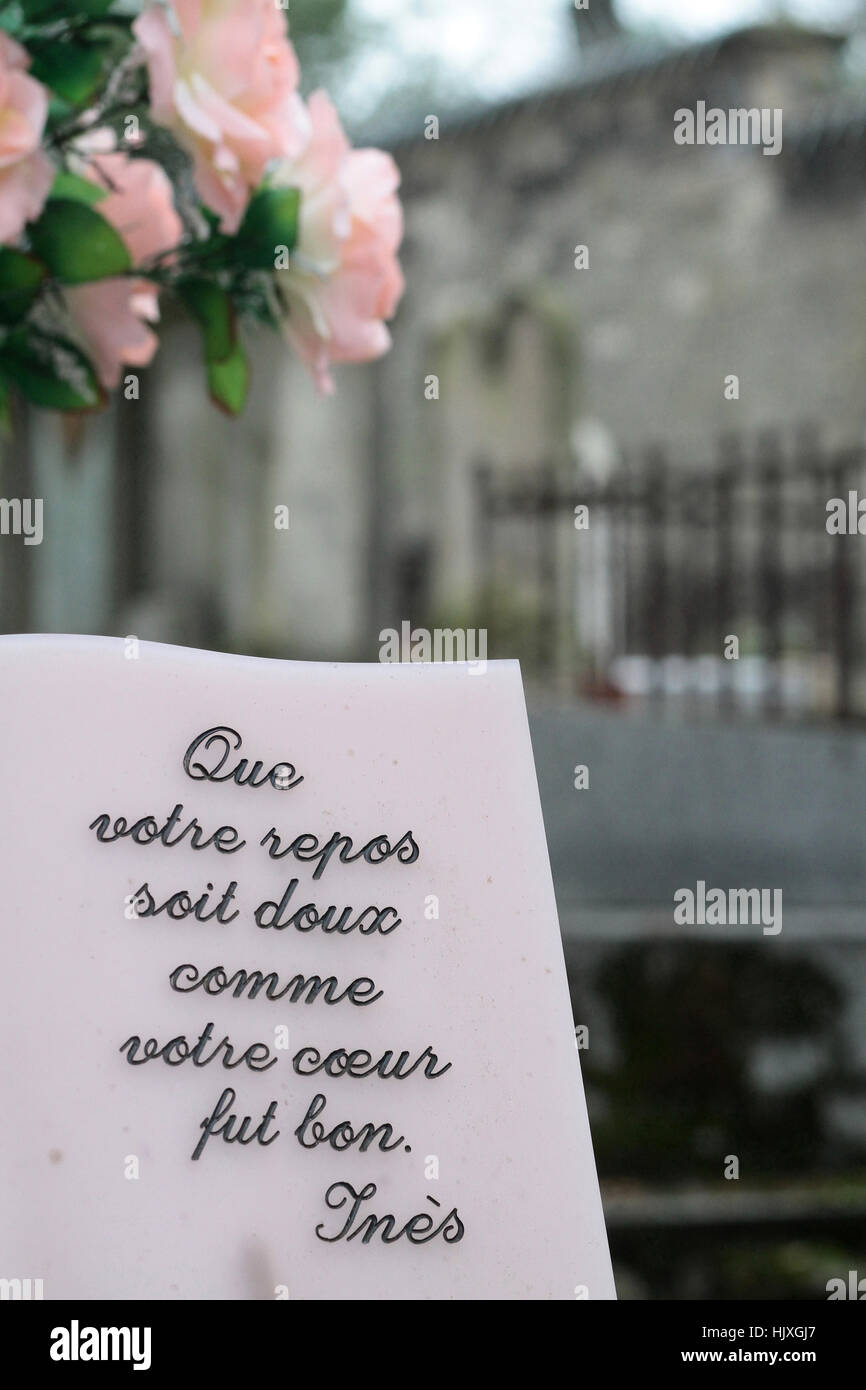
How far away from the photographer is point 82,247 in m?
1.17

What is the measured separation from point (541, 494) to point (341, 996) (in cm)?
492

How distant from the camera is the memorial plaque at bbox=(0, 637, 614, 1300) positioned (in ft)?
3.76

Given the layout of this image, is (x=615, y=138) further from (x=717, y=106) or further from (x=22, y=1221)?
(x=22, y=1221)

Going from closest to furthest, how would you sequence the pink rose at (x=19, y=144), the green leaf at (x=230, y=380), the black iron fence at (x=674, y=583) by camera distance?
the pink rose at (x=19, y=144) → the green leaf at (x=230, y=380) → the black iron fence at (x=674, y=583)

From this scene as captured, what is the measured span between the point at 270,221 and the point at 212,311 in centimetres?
10

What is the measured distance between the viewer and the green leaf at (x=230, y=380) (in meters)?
1.29

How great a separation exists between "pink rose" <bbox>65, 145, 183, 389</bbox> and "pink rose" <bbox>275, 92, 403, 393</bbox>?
14 centimetres

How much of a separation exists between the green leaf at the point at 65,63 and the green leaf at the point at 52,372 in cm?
20

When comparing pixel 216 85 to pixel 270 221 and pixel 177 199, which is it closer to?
pixel 270 221

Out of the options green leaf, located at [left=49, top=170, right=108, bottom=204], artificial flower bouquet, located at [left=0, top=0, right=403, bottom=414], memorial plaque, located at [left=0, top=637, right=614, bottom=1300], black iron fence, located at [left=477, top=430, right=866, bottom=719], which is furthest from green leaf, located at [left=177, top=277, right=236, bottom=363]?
black iron fence, located at [left=477, top=430, right=866, bottom=719]

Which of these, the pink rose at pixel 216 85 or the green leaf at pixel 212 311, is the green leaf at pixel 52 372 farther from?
the pink rose at pixel 216 85

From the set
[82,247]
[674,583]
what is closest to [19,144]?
[82,247]

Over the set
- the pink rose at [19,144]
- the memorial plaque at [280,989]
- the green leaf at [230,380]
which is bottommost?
the memorial plaque at [280,989]

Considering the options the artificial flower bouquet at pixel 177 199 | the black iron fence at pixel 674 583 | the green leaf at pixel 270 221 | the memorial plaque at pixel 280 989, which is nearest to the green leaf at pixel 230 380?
the artificial flower bouquet at pixel 177 199
